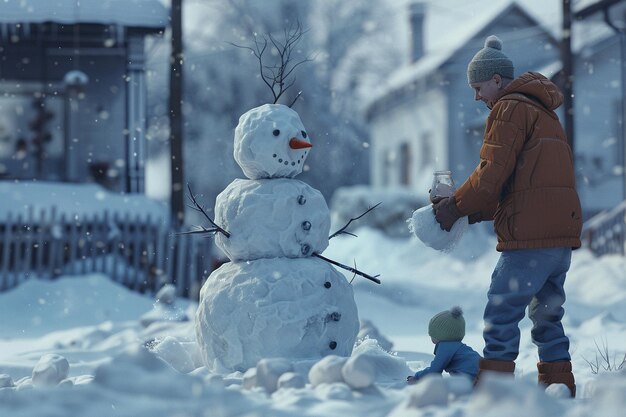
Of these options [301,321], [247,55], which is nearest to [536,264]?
[301,321]

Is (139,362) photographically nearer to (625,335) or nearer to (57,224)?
(625,335)

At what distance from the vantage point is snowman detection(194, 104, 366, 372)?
16.5 ft

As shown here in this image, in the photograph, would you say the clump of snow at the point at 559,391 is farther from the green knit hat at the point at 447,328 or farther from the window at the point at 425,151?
the window at the point at 425,151

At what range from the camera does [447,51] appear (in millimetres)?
24328

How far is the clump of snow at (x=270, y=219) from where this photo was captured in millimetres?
5184

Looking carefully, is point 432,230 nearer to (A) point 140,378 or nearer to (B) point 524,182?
(B) point 524,182

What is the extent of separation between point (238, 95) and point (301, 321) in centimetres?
2501

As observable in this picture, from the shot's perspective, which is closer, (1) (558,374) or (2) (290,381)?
(2) (290,381)

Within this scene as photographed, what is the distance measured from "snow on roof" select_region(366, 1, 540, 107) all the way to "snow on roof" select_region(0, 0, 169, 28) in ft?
Result: 32.0

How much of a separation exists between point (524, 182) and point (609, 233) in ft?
41.9

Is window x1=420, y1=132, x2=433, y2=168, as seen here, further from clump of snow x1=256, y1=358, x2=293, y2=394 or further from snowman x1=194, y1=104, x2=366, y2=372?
clump of snow x1=256, y1=358, x2=293, y2=394

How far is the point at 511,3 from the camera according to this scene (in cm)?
2438

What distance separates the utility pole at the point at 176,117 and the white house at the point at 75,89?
273 centimetres

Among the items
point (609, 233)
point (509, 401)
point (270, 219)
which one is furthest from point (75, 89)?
point (509, 401)
